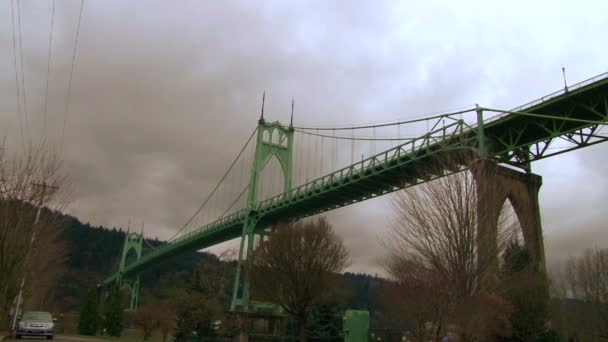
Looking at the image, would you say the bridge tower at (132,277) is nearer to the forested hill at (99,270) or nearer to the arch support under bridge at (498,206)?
the forested hill at (99,270)

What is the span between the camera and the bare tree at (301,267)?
32875mm

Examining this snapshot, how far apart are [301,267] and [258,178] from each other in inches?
785

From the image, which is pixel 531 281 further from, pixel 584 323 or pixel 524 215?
pixel 584 323

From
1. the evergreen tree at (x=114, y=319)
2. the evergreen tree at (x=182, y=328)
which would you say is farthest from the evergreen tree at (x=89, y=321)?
the evergreen tree at (x=182, y=328)

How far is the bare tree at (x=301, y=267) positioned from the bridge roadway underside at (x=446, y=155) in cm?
627

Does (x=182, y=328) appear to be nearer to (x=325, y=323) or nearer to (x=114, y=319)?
(x=325, y=323)

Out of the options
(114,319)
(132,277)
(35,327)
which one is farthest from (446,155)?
(132,277)

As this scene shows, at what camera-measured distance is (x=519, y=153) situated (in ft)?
94.9

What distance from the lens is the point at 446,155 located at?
23891 millimetres

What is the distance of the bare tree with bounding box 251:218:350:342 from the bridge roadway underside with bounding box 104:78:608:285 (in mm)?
6267

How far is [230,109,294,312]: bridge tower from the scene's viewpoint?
1677 inches

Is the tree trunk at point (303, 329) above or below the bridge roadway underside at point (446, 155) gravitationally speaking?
below

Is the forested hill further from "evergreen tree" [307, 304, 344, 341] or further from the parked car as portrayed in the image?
the parked car

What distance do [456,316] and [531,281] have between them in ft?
28.5
